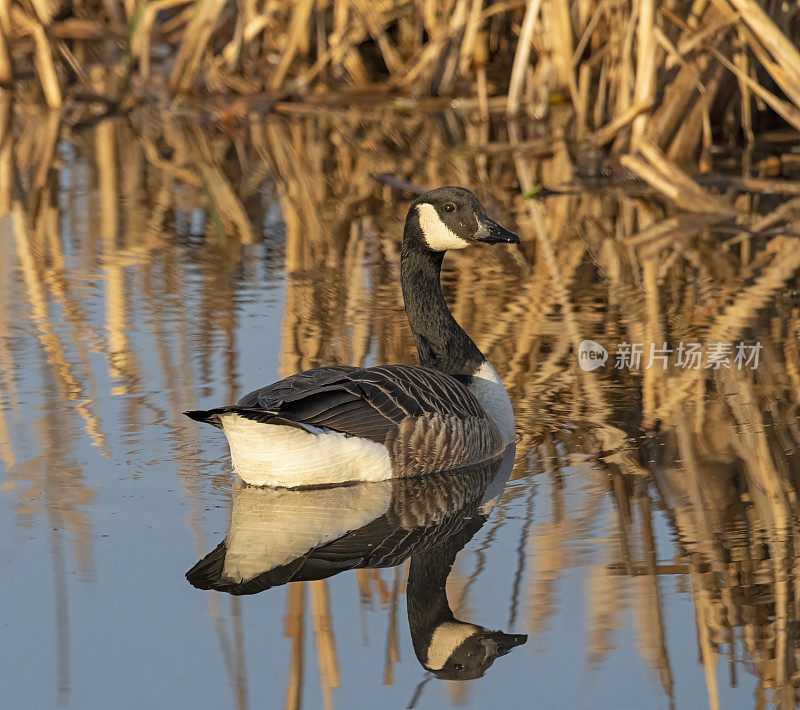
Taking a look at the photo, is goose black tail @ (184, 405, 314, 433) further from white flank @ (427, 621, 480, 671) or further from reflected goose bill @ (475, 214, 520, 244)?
reflected goose bill @ (475, 214, 520, 244)

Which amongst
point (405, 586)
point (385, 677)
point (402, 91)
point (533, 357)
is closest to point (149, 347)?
point (533, 357)

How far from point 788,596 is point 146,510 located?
8.22 ft

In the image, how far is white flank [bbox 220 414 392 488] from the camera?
17.0 feet

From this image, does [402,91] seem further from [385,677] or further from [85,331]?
[385,677]

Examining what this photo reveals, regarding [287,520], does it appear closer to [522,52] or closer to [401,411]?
[401,411]

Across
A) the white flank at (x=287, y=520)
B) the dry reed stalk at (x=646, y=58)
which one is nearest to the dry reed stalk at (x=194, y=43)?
the dry reed stalk at (x=646, y=58)

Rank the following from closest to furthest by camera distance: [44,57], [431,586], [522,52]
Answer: [431,586], [522,52], [44,57]

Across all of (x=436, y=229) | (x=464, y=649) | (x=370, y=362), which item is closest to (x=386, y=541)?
(x=464, y=649)

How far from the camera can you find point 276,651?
13.5 ft

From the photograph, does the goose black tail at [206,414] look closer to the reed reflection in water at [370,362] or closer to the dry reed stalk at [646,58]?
the reed reflection in water at [370,362]

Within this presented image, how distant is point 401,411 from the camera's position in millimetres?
5566

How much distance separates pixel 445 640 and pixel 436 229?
109 inches

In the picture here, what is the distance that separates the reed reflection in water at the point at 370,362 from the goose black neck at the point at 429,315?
17.6 inches

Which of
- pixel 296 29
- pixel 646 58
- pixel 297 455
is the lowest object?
pixel 297 455
